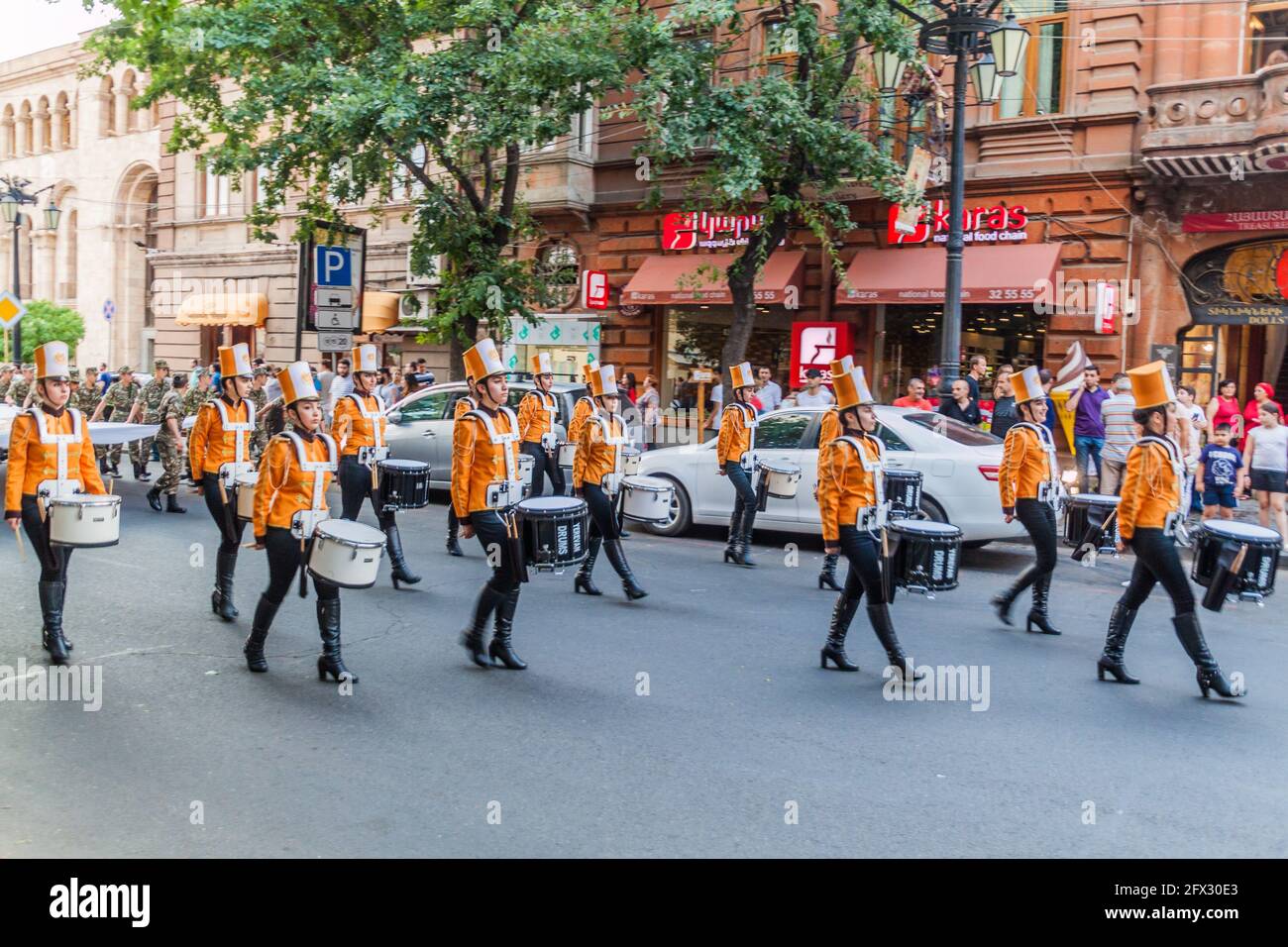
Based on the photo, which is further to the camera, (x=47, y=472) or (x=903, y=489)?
(x=903, y=489)

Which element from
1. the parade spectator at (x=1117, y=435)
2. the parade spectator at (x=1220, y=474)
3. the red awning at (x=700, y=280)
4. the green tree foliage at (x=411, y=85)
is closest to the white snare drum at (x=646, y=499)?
the parade spectator at (x=1220, y=474)

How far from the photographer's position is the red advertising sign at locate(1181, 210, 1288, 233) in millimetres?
16531

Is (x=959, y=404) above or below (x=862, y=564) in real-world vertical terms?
above

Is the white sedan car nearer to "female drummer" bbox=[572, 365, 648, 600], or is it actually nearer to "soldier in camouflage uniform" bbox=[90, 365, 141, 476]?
"female drummer" bbox=[572, 365, 648, 600]

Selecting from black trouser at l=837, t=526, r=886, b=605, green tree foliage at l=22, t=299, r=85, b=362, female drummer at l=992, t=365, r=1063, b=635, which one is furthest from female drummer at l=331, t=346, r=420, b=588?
green tree foliage at l=22, t=299, r=85, b=362

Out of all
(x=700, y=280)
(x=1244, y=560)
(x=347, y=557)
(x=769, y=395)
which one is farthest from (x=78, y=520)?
(x=700, y=280)

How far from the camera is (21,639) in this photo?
26.4ft

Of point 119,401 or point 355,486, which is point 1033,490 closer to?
point 355,486

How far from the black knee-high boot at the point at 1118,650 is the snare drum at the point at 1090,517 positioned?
4.67ft

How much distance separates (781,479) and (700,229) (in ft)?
37.6

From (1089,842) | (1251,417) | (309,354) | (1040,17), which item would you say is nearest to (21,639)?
(1089,842)

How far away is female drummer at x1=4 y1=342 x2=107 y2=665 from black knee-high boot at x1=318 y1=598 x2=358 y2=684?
1803mm

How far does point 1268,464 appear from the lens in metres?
12.8

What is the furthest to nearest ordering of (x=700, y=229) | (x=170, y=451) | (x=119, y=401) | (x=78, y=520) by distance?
(x=700, y=229) → (x=119, y=401) → (x=170, y=451) → (x=78, y=520)
